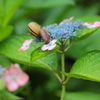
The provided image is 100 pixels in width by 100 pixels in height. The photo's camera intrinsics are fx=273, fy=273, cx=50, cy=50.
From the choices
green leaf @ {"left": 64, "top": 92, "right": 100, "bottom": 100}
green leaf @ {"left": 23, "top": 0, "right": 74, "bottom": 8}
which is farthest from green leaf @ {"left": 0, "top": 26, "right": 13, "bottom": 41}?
green leaf @ {"left": 64, "top": 92, "right": 100, "bottom": 100}

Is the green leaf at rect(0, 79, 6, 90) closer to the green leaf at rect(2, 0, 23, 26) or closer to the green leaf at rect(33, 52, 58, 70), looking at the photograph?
the green leaf at rect(33, 52, 58, 70)

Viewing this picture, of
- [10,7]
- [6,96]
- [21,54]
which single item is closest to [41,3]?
[10,7]

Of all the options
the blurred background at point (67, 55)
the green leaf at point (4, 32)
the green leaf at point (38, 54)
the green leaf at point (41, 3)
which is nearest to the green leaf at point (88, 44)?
the blurred background at point (67, 55)

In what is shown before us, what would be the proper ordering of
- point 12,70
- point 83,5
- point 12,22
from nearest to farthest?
point 12,70, point 12,22, point 83,5

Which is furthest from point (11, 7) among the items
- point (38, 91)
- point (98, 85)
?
point (98, 85)

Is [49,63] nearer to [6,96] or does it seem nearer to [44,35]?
[44,35]

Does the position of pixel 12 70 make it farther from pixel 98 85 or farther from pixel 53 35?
pixel 98 85

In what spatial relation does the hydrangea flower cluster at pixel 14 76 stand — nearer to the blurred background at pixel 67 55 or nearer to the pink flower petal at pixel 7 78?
the pink flower petal at pixel 7 78
